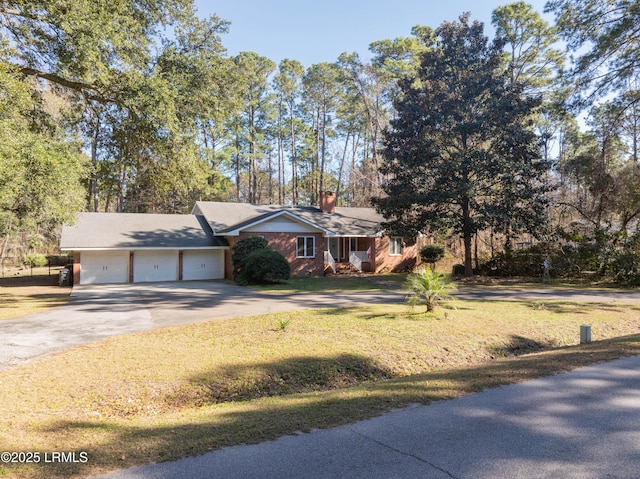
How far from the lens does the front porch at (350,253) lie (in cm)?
2745

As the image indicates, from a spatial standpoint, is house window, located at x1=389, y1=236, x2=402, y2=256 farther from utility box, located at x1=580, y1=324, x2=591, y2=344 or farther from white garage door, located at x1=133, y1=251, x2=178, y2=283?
utility box, located at x1=580, y1=324, x2=591, y2=344

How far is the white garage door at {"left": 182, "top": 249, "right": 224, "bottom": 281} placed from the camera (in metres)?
24.3

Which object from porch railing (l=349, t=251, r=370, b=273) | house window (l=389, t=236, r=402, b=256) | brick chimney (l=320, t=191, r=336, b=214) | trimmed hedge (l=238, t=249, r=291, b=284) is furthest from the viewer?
brick chimney (l=320, t=191, r=336, b=214)

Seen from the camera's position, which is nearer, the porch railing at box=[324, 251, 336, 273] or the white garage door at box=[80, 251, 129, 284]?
the white garage door at box=[80, 251, 129, 284]

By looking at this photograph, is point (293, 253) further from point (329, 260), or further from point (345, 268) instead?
point (345, 268)

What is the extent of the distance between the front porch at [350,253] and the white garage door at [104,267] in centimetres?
1244

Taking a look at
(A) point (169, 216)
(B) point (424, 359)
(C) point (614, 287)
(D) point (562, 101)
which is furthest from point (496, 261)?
(A) point (169, 216)

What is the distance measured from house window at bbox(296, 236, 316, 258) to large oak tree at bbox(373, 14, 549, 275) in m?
5.12

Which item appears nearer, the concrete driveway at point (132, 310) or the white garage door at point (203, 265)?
the concrete driveway at point (132, 310)

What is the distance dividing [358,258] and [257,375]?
21.3 metres

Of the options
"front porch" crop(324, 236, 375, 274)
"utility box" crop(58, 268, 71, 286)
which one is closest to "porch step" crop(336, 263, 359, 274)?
"front porch" crop(324, 236, 375, 274)

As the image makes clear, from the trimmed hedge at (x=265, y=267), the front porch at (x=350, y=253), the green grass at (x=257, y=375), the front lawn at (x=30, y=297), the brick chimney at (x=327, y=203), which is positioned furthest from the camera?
the brick chimney at (x=327, y=203)

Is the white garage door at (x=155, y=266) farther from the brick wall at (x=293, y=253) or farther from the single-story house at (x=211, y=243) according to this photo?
the brick wall at (x=293, y=253)

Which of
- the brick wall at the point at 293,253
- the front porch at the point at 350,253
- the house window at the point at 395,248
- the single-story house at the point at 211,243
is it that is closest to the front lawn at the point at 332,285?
the brick wall at the point at 293,253
